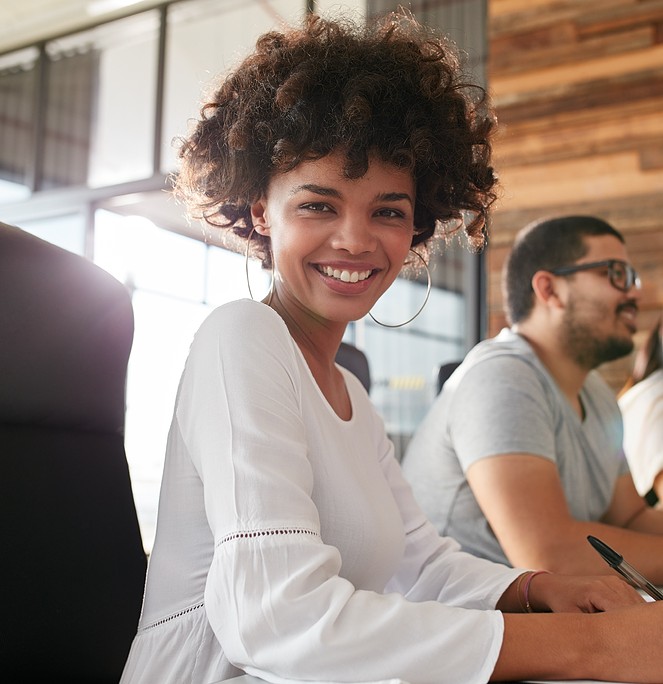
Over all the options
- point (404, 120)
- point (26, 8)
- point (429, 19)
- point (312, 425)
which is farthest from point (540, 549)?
point (26, 8)

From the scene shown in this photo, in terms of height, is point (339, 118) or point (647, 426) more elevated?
point (339, 118)

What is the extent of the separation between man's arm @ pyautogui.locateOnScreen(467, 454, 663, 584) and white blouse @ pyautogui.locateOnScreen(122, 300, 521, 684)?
309 millimetres

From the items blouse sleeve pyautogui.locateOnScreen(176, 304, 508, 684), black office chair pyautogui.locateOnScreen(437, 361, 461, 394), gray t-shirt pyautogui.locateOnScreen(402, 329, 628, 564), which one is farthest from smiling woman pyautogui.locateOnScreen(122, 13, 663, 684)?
black office chair pyautogui.locateOnScreen(437, 361, 461, 394)

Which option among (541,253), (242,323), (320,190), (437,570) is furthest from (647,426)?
(242,323)

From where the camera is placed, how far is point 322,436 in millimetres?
980

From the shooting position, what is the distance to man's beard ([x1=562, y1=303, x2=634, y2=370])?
6.33ft

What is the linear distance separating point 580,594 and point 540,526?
43 centimetres

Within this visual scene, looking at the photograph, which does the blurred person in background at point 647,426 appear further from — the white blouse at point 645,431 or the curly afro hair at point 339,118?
the curly afro hair at point 339,118

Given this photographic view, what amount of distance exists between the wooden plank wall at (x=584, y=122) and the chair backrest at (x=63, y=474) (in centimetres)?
260

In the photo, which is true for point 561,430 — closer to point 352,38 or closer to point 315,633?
point 352,38

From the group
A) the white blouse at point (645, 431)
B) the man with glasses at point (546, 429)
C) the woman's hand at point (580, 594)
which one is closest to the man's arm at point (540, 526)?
the man with glasses at point (546, 429)

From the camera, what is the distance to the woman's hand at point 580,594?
1008mm

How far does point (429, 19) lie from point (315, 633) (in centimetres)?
392

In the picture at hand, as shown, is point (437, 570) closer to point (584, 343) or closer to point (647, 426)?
point (584, 343)
